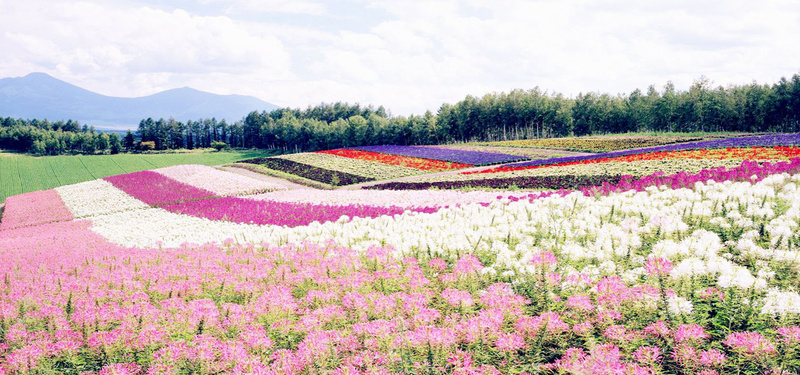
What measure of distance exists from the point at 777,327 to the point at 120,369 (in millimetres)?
7135

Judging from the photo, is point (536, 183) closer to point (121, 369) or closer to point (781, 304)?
point (781, 304)

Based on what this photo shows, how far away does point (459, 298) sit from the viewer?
6.48 m

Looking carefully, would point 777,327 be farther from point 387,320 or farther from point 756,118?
point 756,118

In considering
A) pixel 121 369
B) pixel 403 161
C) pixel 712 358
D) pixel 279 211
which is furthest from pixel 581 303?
pixel 403 161

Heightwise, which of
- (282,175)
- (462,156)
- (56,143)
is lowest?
(282,175)

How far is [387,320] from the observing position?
627 centimetres

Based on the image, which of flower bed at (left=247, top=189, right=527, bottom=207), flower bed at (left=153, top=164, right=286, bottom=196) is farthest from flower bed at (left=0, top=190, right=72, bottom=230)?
flower bed at (left=247, top=189, right=527, bottom=207)

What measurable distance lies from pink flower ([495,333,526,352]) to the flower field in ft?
0.09

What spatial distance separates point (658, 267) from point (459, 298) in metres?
2.55

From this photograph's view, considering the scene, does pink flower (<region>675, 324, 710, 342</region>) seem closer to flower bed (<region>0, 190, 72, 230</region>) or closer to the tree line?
flower bed (<region>0, 190, 72, 230</region>)

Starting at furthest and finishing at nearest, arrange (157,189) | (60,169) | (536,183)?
1. (60,169)
2. (157,189)
3. (536,183)

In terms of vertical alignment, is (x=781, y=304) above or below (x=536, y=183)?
above

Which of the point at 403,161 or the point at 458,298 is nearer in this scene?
the point at 458,298

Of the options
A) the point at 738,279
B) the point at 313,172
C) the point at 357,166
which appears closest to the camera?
the point at 738,279
